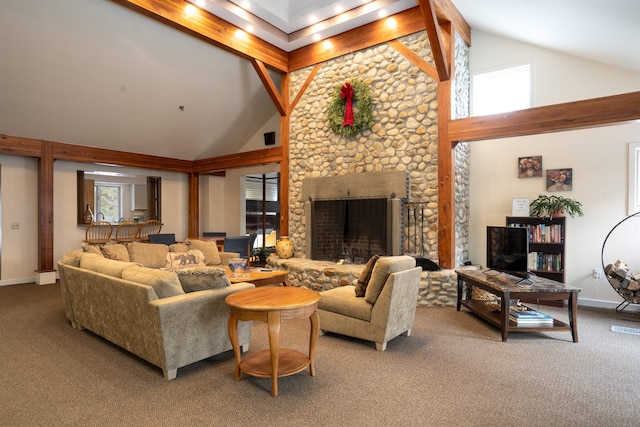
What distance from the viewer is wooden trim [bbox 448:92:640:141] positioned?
3.86 meters

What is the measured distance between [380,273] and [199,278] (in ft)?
5.33

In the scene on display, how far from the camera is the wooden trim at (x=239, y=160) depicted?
7.16 m

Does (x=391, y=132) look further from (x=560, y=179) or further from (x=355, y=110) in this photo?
(x=560, y=179)

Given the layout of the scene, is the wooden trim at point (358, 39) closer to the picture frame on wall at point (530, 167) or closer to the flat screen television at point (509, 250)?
the picture frame on wall at point (530, 167)

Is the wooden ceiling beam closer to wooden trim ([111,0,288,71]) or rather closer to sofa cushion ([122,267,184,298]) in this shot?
wooden trim ([111,0,288,71])

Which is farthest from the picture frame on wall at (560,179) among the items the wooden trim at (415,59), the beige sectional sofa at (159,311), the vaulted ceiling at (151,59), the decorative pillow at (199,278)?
the decorative pillow at (199,278)

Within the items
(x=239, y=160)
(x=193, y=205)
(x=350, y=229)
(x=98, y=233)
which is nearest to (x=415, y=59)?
(x=350, y=229)

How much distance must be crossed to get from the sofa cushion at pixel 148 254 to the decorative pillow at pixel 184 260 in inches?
15.8

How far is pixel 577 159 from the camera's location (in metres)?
5.12

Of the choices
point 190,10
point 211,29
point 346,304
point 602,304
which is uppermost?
point 190,10

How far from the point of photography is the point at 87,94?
6016mm

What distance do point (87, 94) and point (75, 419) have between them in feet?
18.0

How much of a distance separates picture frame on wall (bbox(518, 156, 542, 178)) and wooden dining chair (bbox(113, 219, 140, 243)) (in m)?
7.55

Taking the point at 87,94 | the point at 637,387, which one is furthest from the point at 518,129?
the point at 87,94
